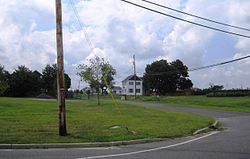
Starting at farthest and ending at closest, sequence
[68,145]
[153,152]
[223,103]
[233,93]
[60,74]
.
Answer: [233,93]
[223,103]
[60,74]
[68,145]
[153,152]

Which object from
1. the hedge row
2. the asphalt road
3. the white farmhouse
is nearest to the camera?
the asphalt road

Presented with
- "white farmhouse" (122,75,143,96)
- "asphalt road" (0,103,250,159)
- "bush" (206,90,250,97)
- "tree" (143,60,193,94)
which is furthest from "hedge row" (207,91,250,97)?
"asphalt road" (0,103,250,159)

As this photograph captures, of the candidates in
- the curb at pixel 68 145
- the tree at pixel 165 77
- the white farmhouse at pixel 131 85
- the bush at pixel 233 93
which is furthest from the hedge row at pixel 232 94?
the curb at pixel 68 145

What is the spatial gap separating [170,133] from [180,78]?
345 feet

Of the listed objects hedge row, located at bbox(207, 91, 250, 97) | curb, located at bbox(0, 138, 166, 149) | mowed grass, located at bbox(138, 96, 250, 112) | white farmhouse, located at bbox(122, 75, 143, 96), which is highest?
white farmhouse, located at bbox(122, 75, 143, 96)

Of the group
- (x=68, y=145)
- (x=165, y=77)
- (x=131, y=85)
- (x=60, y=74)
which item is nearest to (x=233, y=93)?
(x=165, y=77)

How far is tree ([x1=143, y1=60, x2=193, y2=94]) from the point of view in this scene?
381ft

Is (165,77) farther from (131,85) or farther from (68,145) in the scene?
(68,145)

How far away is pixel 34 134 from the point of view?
14.9 m

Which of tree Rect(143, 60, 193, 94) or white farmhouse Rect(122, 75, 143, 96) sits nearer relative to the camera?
tree Rect(143, 60, 193, 94)

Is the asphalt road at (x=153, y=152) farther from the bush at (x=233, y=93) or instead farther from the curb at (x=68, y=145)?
the bush at (x=233, y=93)

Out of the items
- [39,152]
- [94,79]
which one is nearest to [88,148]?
[39,152]

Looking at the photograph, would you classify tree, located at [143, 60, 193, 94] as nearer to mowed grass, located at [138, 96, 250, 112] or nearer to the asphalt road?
mowed grass, located at [138, 96, 250, 112]

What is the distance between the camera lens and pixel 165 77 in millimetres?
Result: 116688
